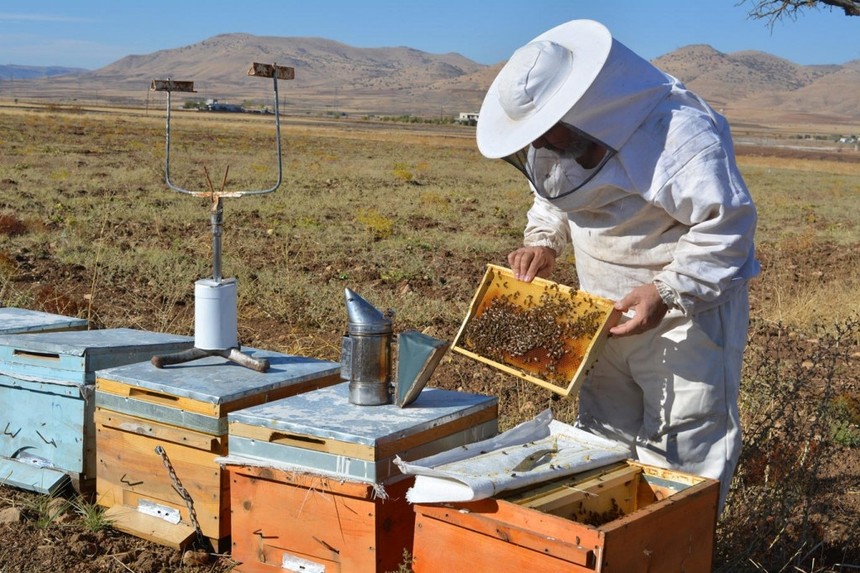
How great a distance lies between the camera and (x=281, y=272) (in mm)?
9797

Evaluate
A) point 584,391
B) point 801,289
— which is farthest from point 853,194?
point 584,391

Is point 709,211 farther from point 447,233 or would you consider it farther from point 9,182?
point 9,182

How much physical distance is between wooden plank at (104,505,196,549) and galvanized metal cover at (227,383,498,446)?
2.11 feet

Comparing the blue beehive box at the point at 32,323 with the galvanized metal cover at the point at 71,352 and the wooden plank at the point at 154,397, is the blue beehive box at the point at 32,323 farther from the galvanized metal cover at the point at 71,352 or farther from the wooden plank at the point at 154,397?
the wooden plank at the point at 154,397

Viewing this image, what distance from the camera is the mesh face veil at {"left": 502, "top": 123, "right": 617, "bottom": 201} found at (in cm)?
333

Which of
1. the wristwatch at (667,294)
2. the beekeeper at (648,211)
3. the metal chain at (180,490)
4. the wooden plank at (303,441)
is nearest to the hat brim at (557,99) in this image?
the beekeeper at (648,211)

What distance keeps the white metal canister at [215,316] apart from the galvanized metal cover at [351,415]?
56 cm

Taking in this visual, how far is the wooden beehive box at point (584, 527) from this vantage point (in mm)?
2484

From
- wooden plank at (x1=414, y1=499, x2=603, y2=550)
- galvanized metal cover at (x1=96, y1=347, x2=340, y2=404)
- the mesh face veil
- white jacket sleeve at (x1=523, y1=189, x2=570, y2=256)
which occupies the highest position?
the mesh face veil

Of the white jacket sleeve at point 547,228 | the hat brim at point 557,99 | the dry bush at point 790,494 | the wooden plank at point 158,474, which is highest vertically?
the hat brim at point 557,99

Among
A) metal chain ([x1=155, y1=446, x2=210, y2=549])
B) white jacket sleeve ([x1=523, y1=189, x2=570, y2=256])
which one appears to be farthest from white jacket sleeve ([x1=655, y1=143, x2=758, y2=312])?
metal chain ([x1=155, y1=446, x2=210, y2=549])

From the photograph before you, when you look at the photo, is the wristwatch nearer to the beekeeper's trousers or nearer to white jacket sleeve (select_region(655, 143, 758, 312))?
white jacket sleeve (select_region(655, 143, 758, 312))

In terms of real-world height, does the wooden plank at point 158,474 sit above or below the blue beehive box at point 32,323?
below

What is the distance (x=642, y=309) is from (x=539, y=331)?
1.49ft
